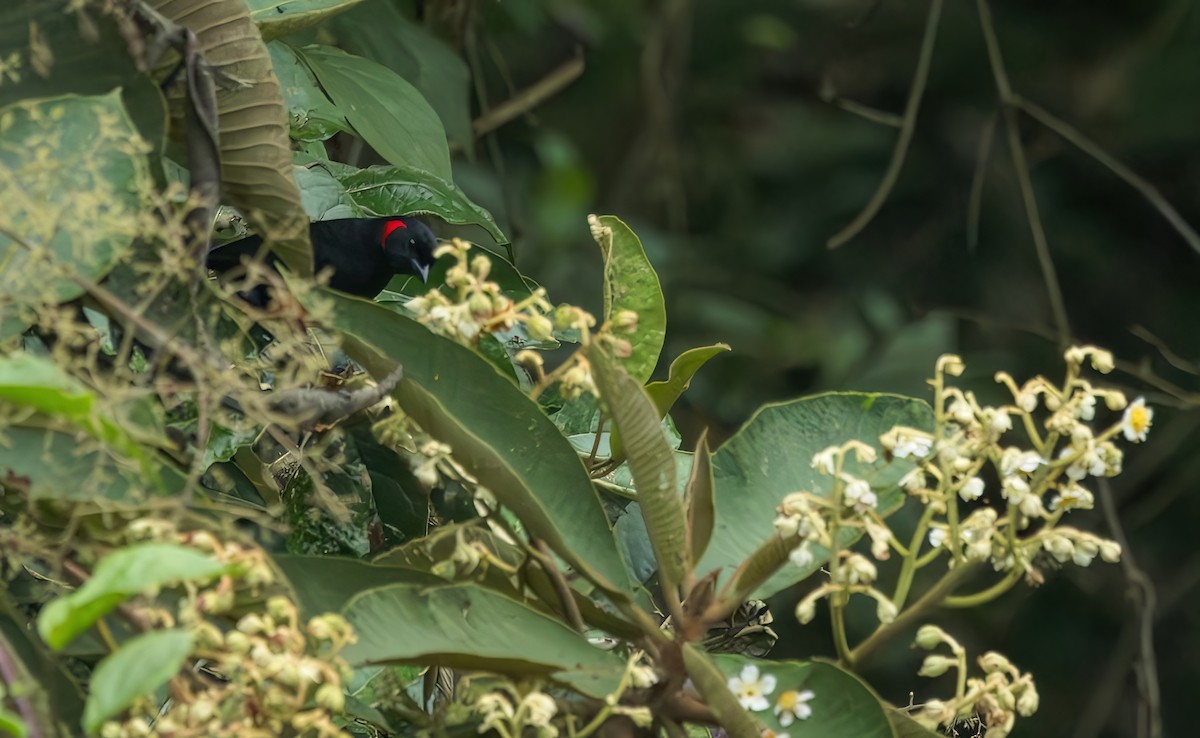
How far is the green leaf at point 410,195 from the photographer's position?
0.96 metres

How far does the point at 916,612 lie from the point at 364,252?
0.72 metres

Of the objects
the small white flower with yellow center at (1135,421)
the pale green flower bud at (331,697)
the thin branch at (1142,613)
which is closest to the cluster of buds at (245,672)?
the pale green flower bud at (331,697)

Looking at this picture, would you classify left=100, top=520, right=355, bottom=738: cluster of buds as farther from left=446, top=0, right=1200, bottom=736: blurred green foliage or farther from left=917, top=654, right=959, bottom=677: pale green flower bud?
left=446, top=0, right=1200, bottom=736: blurred green foliage

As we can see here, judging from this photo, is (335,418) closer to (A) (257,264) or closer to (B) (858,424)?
(A) (257,264)

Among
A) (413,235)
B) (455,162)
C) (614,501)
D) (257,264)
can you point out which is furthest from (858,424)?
(455,162)

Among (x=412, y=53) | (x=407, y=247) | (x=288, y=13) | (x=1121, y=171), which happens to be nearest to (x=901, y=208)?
(x=1121, y=171)

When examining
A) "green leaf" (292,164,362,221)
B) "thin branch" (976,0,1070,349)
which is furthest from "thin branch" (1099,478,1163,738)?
"green leaf" (292,164,362,221)

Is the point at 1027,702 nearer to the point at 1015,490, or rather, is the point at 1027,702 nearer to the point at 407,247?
the point at 1015,490

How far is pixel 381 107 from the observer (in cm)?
105

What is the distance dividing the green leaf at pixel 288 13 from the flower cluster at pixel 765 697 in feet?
1.43

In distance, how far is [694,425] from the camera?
104 inches

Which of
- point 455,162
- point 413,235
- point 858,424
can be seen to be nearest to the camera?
point 858,424

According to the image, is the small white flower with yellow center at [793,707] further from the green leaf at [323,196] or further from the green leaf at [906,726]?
the green leaf at [323,196]

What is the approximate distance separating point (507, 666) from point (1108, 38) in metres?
2.58
